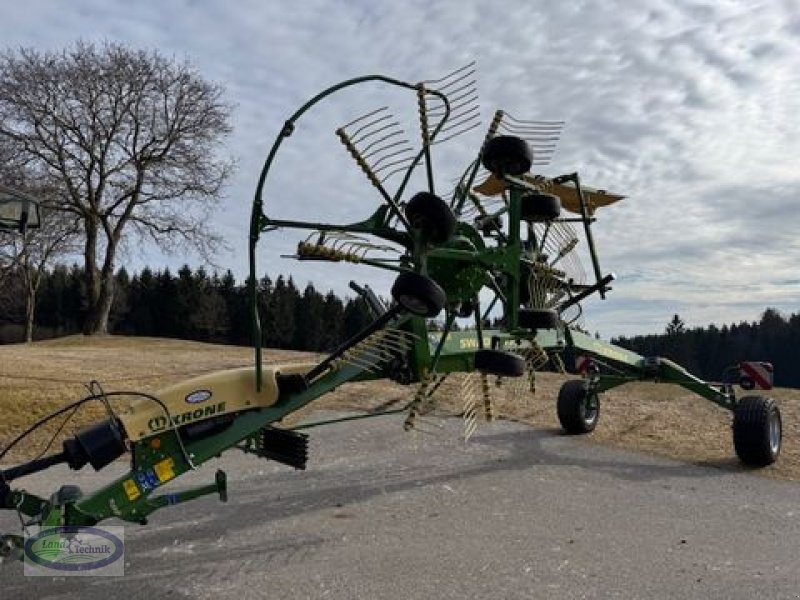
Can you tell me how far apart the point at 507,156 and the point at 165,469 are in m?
3.21

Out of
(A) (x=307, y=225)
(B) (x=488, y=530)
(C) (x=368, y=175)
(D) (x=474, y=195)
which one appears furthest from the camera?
(D) (x=474, y=195)

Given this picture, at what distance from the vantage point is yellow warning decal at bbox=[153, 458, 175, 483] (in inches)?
191

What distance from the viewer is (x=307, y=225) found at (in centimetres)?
481

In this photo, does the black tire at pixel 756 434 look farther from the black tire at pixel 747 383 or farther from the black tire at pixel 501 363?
the black tire at pixel 501 363

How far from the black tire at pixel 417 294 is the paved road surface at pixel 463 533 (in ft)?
5.61

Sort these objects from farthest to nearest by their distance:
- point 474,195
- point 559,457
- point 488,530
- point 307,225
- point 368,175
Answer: point 559,457
point 474,195
point 488,530
point 368,175
point 307,225

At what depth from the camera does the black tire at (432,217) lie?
4.94 meters

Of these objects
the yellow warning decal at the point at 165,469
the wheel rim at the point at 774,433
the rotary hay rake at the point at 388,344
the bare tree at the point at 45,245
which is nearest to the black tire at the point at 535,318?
the rotary hay rake at the point at 388,344

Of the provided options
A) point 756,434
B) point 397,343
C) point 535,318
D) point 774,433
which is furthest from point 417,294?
point 774,433

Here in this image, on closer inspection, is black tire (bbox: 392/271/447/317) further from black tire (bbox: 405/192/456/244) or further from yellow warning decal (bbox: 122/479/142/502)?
yellow warning decal (bbox: 122/479/142/502)

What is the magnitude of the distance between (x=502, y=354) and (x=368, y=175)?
1.54 meters

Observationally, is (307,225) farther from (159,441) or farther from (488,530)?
(488,530)

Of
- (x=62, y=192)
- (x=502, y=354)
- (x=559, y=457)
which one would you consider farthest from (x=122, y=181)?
(x=502, y=354)

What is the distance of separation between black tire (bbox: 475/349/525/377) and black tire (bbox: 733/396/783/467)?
4242mm
